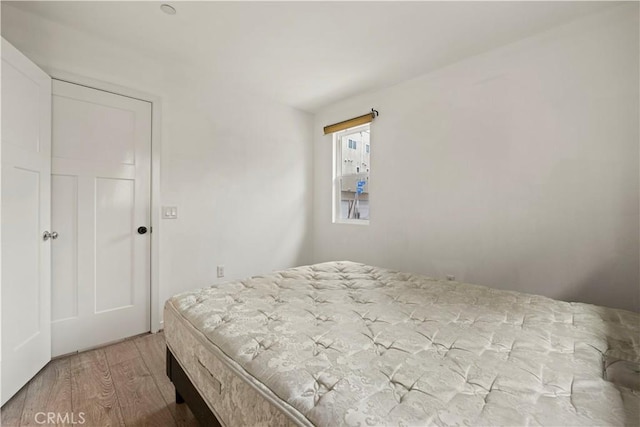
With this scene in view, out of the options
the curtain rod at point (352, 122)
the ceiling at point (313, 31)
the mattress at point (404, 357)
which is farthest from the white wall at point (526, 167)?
the mattress at point (404, 357)

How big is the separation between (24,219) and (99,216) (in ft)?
1.70

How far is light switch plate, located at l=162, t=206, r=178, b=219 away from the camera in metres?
2.54

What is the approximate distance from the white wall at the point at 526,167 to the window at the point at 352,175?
33cm

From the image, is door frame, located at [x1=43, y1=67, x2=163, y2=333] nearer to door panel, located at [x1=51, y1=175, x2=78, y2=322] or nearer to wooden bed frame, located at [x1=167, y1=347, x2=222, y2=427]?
door panel, located at [x1=51, y1=175, x2=78, y2=322]

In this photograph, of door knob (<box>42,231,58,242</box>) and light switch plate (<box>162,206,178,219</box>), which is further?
light switch plate (<box>162,206,178,219</box>)

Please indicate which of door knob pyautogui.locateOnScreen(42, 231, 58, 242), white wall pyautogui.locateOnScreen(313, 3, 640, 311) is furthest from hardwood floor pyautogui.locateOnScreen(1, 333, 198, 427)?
white wall pyautogui.locateOnScreen(313, 3, 640, 311)

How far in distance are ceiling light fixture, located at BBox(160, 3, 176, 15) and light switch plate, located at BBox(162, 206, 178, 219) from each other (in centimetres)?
150

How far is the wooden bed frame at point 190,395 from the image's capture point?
1.11 metres

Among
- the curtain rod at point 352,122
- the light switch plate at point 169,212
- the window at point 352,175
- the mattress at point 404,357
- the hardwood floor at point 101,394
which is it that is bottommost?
the hardwood floor at point 101,394

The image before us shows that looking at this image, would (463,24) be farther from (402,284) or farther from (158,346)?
(158,346)

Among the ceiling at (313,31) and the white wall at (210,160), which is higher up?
the ceiling at (313,31)

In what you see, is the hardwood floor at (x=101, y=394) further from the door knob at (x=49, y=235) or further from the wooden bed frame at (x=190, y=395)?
the door knob at (x=49, y=235)

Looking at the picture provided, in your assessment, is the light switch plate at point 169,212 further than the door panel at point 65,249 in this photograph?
Yes

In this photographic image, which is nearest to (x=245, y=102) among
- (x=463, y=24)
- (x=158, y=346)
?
(x=463, y=24)
